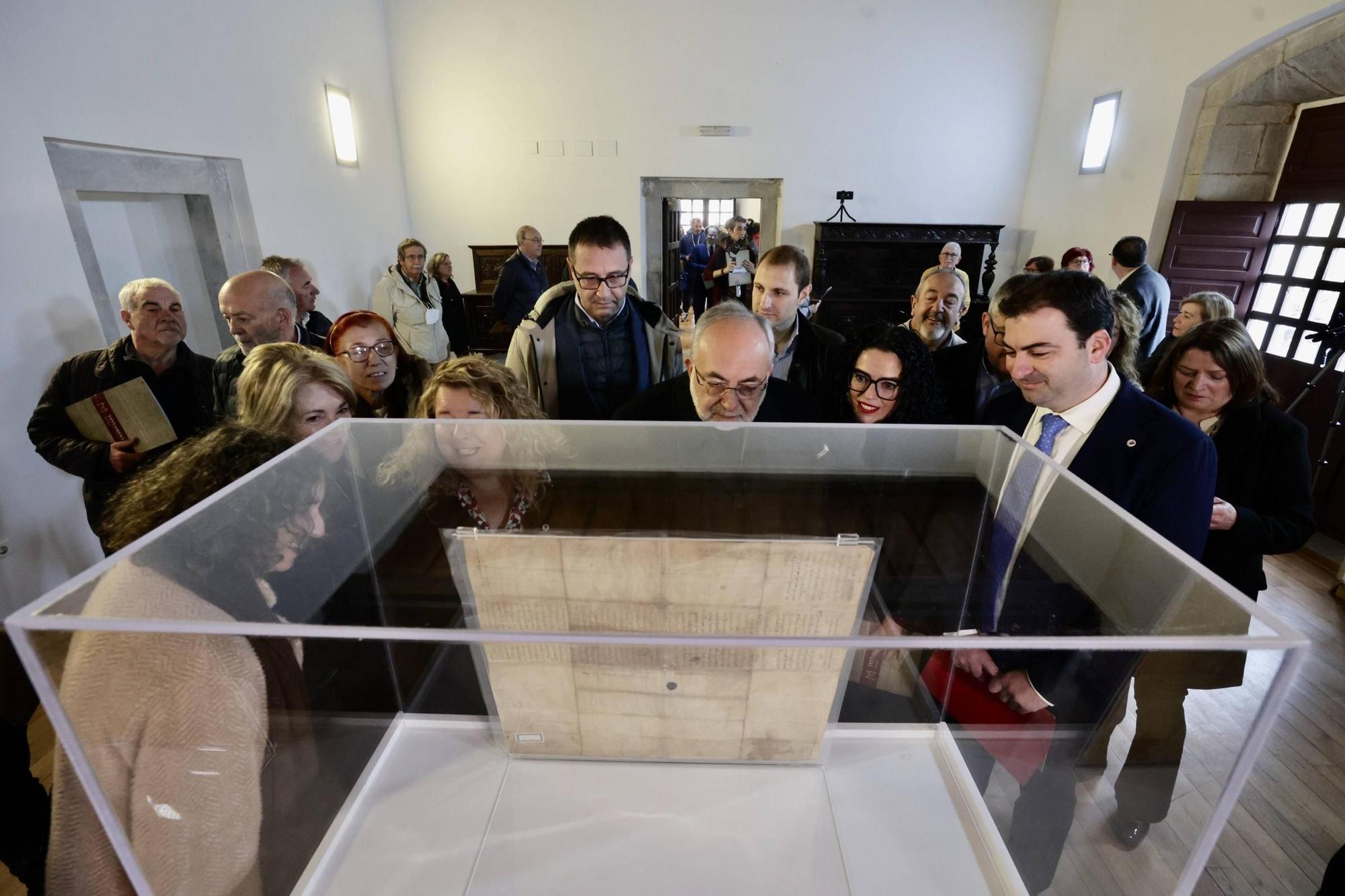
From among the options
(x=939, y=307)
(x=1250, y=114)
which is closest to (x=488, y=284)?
(x=939, y=307)

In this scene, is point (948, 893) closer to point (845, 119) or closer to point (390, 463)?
point (390, 463)

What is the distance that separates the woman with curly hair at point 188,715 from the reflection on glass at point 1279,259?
243 inches

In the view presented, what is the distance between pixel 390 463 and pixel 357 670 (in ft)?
1.48

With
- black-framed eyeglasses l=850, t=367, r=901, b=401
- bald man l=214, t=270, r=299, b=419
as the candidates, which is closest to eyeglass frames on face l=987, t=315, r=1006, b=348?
black-framed eyeglasses l=850, t=367, r=901, b=401

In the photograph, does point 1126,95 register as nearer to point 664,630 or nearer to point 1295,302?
point 1295,302

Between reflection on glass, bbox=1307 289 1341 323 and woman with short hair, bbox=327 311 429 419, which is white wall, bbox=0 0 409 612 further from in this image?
reflection on glass, bbox=1307 289 1341 323

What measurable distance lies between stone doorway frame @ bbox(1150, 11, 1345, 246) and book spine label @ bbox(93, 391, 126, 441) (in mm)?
6702

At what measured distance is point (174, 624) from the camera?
0.74 m

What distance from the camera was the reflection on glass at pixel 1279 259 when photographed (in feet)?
14.3

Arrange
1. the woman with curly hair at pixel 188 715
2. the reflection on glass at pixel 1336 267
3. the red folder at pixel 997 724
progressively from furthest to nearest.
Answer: the reflection on glass at pixel 1336 267 < the red folder at pixel 997 724 < the woman with curly hair at pixel 188 715

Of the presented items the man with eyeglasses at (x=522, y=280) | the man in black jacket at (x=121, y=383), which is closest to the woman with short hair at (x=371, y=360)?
the man in black jacket at (x=121, y=383)

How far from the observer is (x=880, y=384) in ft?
6.25

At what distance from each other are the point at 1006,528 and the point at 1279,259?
506 cm

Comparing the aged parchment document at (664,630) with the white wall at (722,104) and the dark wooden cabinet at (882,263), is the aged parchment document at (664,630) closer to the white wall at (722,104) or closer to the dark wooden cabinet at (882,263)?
the dark wooden cabinet at (882,263)
